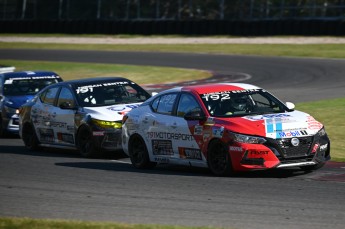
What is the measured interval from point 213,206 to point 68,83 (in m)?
7.86

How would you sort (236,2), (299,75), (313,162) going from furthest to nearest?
(236,2) < (299,75) < (313,162)

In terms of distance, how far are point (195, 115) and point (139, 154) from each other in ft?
5.55

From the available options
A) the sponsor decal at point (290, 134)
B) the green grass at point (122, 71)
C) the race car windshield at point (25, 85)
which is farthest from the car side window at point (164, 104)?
the green grass at point (122, 71)

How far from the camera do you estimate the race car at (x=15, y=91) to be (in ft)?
71.0

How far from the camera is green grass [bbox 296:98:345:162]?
16453mm

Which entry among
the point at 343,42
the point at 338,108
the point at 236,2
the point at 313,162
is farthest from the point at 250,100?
the point at 236,2

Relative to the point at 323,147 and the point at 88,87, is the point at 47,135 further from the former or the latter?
the point at 323,147

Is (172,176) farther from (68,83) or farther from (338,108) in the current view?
(338,108)

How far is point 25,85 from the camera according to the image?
22.5 meters

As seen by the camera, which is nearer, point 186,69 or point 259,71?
point 259,71

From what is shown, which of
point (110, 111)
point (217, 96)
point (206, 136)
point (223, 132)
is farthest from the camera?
point (110, 111)

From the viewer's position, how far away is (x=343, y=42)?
41688mm

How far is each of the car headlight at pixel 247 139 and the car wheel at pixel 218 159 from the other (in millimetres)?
266

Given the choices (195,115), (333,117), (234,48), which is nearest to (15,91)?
(333,117)
